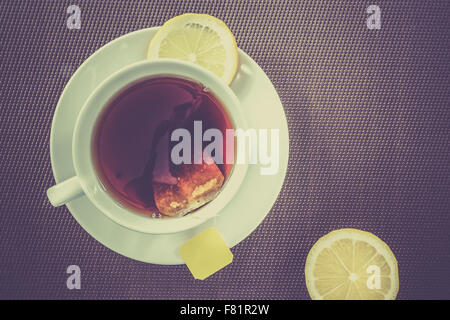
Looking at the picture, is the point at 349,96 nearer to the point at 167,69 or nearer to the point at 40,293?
the point at 167,69

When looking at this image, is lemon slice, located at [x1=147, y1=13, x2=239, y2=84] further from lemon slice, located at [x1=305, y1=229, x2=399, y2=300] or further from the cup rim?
lemon slice, located at [x1=305, y1=229, x2=399, y2=300]

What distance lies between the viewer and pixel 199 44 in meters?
0.61

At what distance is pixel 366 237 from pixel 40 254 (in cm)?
63

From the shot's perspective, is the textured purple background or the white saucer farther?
the textured purple background

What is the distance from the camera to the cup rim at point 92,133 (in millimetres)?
527

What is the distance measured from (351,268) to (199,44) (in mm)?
489

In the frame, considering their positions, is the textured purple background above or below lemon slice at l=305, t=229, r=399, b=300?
above

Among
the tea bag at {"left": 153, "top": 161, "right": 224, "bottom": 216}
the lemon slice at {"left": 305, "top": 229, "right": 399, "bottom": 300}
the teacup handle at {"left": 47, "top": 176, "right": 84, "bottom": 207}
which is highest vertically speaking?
Answer: the tea bag at {"left": 153, "top": 161, "right": 224, "bottom": 216}

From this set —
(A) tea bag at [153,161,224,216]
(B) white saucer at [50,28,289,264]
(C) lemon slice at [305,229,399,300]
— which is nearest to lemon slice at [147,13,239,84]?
(B) white saucer at [50,28,289,264]

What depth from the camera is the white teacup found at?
1.73 ft

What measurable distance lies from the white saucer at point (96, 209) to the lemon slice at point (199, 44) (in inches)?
0.7

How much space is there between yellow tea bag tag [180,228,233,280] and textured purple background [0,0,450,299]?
84mm

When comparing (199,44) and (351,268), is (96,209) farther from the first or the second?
(351,268)

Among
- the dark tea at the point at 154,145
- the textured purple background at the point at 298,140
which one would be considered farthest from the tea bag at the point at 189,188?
the textured purple background at the point at 298,140
